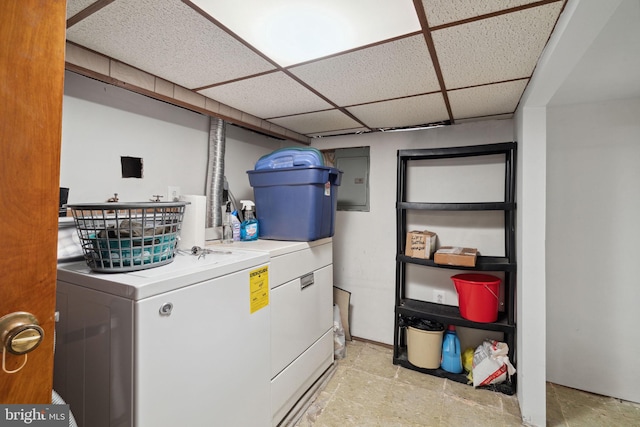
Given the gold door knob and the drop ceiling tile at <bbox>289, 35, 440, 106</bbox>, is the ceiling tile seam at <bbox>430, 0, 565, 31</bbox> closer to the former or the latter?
the drop ceiling tile at <bbox>289, 35, 440, 106</bbox>

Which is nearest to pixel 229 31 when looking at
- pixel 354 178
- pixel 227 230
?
pixel 227 230

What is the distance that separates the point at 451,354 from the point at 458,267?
2.37 ft

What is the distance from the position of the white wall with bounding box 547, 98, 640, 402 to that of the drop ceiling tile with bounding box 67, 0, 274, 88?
84.1 inches

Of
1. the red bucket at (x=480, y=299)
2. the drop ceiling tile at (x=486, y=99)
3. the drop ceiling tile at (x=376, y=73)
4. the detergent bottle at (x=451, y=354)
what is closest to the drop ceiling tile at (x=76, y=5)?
the drop ceiling tile at (x=376, y=73)

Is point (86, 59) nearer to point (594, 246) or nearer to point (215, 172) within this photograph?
point (215, 172)

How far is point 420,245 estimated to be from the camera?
2262 mm

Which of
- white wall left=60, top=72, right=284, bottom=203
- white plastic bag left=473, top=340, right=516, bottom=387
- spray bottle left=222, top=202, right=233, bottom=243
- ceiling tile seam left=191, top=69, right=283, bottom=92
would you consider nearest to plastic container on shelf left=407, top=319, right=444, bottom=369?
white plastic bag left=473, top=340, right=516, bottom=387

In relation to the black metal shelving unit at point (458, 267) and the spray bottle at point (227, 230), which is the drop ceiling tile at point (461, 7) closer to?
the black metal shelving unit at point (458, 267)

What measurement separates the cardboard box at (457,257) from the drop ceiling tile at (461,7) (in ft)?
Result: 4.96

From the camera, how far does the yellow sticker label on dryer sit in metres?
1.33

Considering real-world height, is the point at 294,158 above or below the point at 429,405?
above

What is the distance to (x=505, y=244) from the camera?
2275mm

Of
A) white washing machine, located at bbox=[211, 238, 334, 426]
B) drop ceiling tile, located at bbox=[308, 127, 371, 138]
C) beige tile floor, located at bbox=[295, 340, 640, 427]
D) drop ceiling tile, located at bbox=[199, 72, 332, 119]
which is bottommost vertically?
beige tile floor, located at bbox=[295, 340, 640, 427]

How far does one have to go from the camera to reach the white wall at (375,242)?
2660 millimetres
